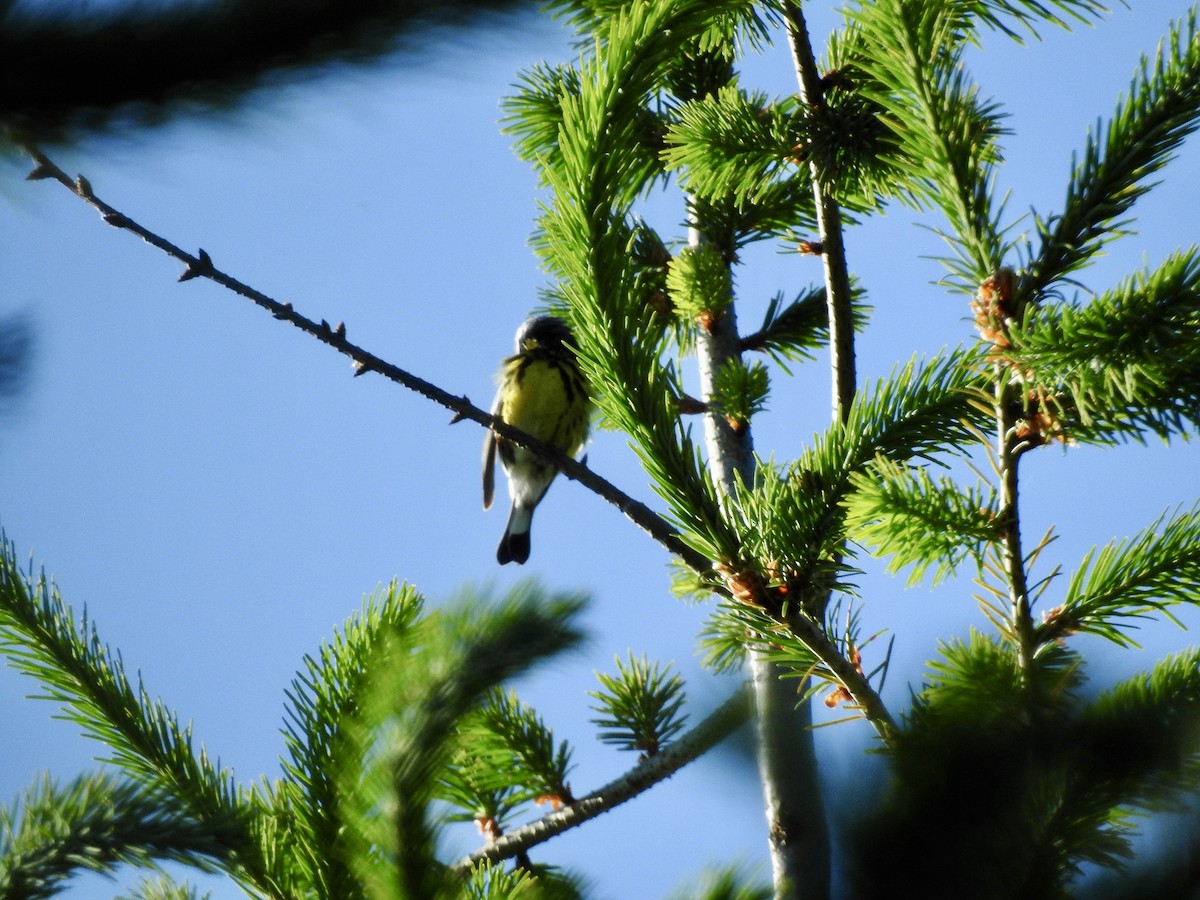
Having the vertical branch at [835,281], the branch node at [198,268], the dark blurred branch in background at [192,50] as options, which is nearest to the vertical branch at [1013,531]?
the vertical branch at [835,281]

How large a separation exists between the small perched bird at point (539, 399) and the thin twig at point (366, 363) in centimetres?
287

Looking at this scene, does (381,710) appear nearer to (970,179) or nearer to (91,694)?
(91,694)

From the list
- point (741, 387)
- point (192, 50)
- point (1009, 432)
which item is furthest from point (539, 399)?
point (192, 50)

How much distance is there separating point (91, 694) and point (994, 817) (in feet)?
3.28

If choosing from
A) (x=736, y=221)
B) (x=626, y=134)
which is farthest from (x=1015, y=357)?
(x=736, y=221)

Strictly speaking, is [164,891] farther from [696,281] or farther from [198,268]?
[696,281]

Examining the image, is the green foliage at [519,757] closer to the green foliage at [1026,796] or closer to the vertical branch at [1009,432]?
the vertical branch at [1009,432]

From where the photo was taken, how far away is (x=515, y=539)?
18.5ft

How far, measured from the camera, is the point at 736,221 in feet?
8.52

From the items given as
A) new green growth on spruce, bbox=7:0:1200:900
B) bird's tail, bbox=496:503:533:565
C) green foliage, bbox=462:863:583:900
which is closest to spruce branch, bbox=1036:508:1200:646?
new green growth on spruce, bbox=7:0:1200:900

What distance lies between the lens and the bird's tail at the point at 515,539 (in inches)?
220

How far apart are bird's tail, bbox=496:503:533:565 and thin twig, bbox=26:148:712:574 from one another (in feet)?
13.0

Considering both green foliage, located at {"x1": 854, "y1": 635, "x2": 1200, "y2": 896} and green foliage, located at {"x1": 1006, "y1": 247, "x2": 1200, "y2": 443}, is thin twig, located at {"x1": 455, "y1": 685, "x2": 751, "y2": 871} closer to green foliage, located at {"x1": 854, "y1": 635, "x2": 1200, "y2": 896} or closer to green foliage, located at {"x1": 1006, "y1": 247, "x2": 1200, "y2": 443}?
green foliage, located at {"x1": 1006, "y1": 247, "x2": 1200, "y2": 443}

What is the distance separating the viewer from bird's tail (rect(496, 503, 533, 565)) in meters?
5.60
